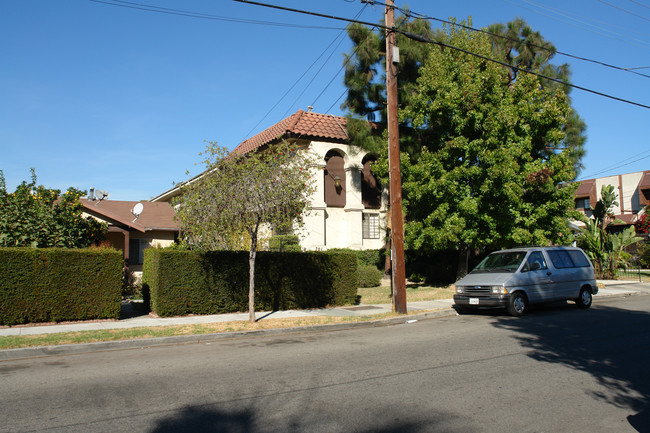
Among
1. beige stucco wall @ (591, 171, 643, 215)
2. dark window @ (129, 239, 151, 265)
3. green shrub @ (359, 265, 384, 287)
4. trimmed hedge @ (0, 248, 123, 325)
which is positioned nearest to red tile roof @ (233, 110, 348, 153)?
green shrub @ (359, 265, 384, 287)

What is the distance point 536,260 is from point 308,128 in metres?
13.5

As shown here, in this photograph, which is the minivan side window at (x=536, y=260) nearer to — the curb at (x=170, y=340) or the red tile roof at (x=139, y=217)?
the curb at (x=170, y=340)

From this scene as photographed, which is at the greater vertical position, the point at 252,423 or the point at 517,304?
the point at 517,304

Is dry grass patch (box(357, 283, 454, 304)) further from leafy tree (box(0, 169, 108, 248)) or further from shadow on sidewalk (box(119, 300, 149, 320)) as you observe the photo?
leafy tree (box(0, 169, 108, 248))

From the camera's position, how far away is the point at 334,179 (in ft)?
79.8

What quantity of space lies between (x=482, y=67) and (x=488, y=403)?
58.2ft

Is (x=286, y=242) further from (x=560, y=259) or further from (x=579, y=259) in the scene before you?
(x=579, y=259)

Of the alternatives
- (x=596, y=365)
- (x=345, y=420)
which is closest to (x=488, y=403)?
(x=345, y=420)

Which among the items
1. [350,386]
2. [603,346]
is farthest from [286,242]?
[350,386]

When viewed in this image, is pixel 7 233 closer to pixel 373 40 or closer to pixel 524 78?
pixel 373 40

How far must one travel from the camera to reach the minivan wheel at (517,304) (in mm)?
12680

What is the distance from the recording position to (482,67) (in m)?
20.2

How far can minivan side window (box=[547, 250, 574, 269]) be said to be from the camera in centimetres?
1414

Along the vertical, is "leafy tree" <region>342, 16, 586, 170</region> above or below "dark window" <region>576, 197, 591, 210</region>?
above
